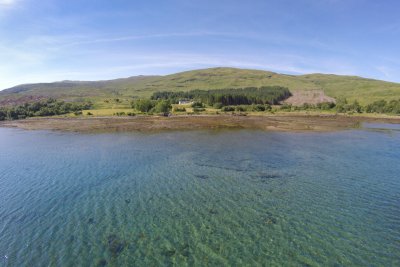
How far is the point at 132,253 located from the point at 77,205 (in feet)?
37.6

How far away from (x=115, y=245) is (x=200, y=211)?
860 cm

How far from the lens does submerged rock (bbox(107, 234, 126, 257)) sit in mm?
18109

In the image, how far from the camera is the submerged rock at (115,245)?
1811 cm

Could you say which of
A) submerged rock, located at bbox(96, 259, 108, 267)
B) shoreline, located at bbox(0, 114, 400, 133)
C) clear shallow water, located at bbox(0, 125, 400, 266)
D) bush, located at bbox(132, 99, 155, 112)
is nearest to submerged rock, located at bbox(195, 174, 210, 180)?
clear shallow water, located at bbox(0, 125, 400, 266)

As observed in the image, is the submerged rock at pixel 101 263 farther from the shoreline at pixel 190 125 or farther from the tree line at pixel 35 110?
the tree line at pixel 35 110

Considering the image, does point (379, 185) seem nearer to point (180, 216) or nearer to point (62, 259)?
point (180, 216)

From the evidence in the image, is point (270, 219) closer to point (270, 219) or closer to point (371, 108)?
point (270, 219)

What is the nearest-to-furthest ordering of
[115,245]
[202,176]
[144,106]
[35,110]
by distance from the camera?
[115,245] → [202,176] → [144,106] → [35,110]

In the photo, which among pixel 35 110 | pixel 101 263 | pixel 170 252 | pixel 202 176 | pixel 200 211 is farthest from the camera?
pixel 35 110

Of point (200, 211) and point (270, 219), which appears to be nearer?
point (270, 219)

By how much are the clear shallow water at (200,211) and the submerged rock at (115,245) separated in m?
0.12

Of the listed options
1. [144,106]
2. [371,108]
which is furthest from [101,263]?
[371,108]

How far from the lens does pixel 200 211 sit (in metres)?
24.5

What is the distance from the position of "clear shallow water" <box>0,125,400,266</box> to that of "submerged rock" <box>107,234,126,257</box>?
0.39ft
